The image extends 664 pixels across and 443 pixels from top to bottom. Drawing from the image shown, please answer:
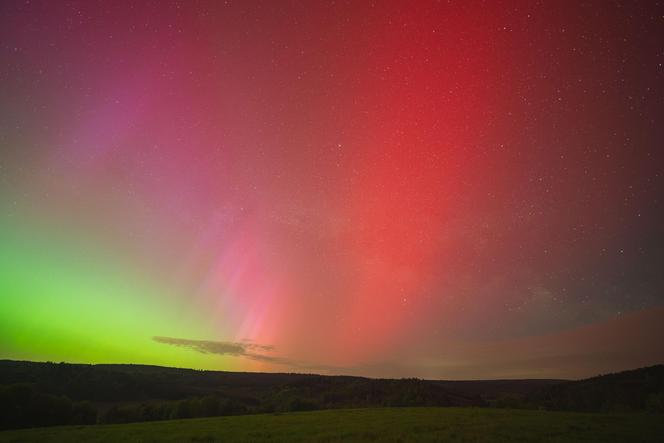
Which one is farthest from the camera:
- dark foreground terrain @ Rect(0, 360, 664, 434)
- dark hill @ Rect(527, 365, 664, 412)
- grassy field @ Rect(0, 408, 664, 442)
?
dark hill @ Rect(527, 365, 664, 412)

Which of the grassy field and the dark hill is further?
the dark hill

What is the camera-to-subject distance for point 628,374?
412 ft

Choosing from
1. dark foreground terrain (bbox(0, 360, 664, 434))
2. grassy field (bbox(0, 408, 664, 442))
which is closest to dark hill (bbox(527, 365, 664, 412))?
dark foreground terrain (bbox(0, 360, 664, 434))

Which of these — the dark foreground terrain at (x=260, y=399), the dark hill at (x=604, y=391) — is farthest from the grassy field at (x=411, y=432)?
the dark hill at (x=604, y=391)

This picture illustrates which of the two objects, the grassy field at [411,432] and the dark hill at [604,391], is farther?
the dark hill at [604,391]

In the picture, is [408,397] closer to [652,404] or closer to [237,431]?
[652,404]

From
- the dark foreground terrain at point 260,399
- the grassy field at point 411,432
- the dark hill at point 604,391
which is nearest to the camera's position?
the grassy field at point 411,432

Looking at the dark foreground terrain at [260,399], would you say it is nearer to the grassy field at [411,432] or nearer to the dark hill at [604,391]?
the dark hill at [604,391]

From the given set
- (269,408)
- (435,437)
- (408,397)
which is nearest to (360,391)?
(408,397)

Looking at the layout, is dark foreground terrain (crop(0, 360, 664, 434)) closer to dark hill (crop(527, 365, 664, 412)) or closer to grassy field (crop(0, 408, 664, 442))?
dark hill (crop(527, 365, 664, 412))

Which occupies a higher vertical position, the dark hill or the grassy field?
the dark hill

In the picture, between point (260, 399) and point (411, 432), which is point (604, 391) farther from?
point (411, 432)

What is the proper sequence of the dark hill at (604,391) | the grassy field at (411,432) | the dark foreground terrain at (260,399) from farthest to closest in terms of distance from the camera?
the dark hill at (604,391)
the dark foreground terrain at (260,399)
the grassy field at (411,432)

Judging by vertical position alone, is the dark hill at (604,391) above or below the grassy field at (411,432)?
above
